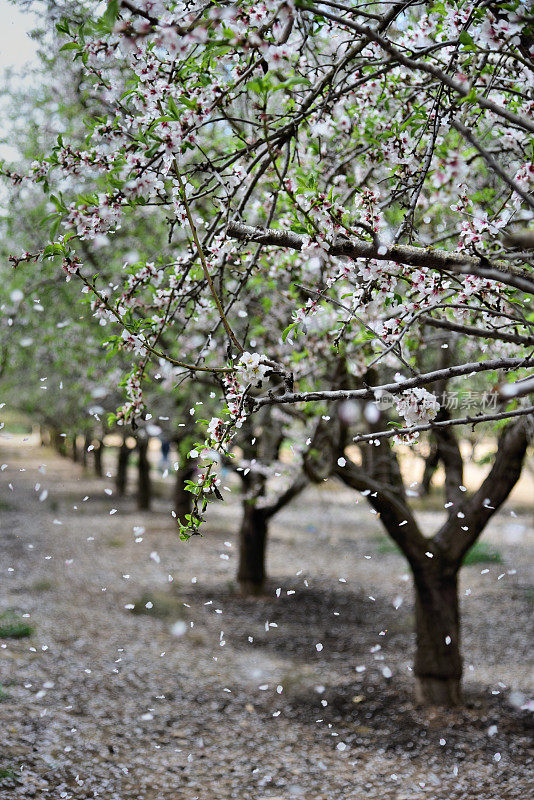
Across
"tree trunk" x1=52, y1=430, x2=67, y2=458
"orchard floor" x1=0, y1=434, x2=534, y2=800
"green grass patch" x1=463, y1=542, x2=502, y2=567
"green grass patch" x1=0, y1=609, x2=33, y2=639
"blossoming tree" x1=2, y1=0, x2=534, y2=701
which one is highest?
"blossoming tree" x1=2, y1=0, x2=534, y2=701

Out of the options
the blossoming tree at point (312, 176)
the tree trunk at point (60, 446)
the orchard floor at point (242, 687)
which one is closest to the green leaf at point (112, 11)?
the blossoming tree at point (312, 176)

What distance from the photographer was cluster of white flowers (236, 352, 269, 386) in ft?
9.36

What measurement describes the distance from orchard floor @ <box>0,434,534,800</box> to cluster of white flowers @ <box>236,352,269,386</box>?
2.70 meters

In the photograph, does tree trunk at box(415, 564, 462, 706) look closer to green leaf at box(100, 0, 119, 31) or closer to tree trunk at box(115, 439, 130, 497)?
green leaf at box(100, 0, 119, 31)

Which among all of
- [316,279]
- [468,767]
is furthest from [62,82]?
[468,767]

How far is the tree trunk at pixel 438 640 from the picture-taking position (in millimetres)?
6215

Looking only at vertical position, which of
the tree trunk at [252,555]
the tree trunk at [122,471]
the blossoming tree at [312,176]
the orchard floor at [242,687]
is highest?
the blossoming tree at [312,176]

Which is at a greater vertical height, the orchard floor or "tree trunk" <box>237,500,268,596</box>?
"tree trunk" <box>237,500,268,596</box>

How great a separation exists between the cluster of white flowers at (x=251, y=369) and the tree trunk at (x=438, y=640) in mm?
4032

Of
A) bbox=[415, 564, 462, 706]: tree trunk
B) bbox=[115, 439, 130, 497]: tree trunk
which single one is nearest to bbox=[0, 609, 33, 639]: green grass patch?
bbox=[415, 564, 462, 706]: tree trunk

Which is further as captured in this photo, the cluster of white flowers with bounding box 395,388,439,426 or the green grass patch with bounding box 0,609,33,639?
the green grass patch with bounding box 0,609,33,639

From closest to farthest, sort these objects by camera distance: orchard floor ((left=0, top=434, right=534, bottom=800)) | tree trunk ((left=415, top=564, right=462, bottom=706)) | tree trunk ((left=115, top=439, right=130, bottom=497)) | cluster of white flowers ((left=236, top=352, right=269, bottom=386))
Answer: cluster of white flowers ((left=236, top=352, right=269, bottom=386)) < orchard floor ((left=0, top=434, right=534, bottom=800)) < tree trunk ((left=415, top=564, right=462, bottom=706)) < tree trunk ((left=115, top=439, right=130, bottom=497))

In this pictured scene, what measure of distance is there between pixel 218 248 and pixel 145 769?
3.92m

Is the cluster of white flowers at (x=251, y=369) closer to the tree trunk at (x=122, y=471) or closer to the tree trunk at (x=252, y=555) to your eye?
the tree trunk at (x=252, y=555)
